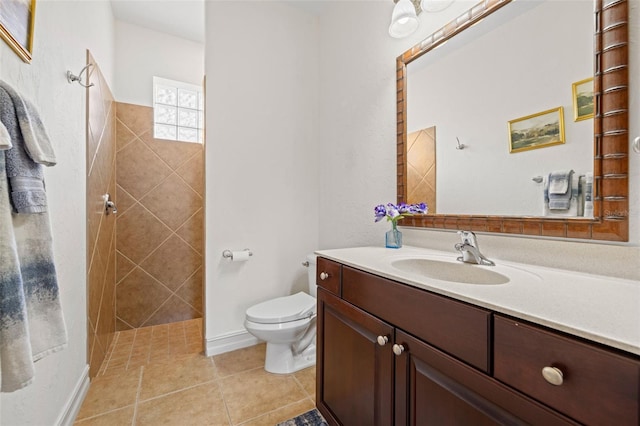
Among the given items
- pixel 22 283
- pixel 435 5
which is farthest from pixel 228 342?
pixel 435 5

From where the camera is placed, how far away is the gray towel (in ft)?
2.27

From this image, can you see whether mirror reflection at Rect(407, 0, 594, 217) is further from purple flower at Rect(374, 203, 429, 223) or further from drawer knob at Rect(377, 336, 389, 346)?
drawer knob at Rect(377, 336, 389, 346)

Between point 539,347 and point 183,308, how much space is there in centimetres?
282

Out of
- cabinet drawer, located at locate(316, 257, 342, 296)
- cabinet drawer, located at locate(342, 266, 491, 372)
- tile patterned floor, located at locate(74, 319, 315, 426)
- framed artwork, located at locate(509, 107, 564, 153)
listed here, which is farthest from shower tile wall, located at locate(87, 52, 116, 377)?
framed artwork, located at locate(509, 107, 564, 153)

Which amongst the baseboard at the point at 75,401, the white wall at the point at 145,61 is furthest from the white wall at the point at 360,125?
the baseboard at the point at 75,401

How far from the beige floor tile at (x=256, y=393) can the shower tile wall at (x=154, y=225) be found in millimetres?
1223

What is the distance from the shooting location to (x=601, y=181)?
867 millimetres

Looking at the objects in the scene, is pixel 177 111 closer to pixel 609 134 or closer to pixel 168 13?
pixel 168 13

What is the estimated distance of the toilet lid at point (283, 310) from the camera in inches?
65.9

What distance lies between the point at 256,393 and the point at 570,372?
158 cm

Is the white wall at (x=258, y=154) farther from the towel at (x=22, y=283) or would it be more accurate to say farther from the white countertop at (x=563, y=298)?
the white countertop at (x=563, y=298)

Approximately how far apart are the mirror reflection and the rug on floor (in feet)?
4.02

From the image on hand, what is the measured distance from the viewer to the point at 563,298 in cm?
64

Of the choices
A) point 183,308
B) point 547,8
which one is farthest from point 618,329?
point 183,308
